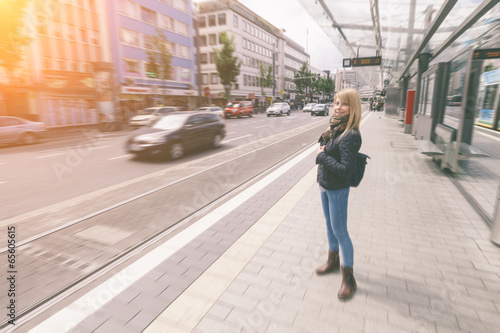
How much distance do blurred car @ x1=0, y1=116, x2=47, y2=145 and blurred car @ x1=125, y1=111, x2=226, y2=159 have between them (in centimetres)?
751

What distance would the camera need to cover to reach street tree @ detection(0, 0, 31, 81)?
13.1 metres

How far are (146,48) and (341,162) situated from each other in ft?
107

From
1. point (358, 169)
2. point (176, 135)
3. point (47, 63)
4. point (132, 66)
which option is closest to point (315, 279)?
point (358, 169)

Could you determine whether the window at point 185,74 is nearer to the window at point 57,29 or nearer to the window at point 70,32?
the window at point 70,32

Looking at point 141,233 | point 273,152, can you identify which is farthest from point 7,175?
point 273,152

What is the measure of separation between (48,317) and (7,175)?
22.8ft

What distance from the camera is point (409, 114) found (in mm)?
14703

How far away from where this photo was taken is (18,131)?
12664 mm

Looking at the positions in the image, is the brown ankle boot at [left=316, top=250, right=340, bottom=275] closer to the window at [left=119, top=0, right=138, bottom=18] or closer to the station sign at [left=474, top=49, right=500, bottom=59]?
the station sign at [left=474, top=49, right=500, bottom=59]

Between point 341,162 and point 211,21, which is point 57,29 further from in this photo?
point 211,21

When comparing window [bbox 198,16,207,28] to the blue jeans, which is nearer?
the blue jeans

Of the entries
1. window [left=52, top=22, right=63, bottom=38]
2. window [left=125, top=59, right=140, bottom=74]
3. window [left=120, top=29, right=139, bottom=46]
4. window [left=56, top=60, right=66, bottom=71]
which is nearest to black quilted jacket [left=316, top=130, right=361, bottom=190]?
window [left=56, top=60, right=66, bottom=71]

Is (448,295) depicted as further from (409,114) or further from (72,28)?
(72,28)

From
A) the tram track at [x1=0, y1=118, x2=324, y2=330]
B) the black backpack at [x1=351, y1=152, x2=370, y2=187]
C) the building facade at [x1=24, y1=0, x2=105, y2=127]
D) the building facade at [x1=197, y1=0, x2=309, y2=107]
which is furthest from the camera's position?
the building facade at [x1=197, y1=0, x2=309, y2=107]
